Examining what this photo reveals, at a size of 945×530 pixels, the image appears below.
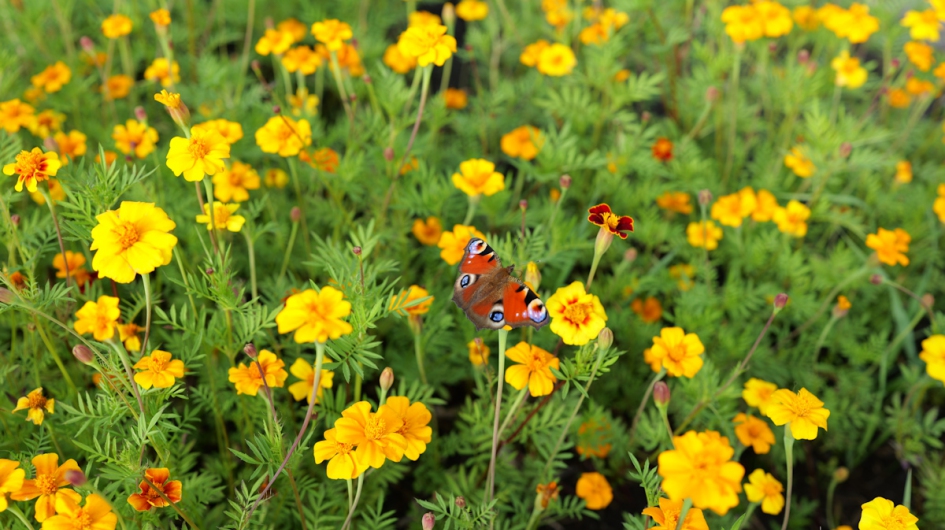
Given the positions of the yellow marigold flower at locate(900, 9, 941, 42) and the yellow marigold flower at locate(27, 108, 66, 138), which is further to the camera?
the yellow marigold flower at locate(900, 9, 941, 42)

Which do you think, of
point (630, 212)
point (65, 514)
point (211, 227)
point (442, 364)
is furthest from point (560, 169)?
point (65, 514)

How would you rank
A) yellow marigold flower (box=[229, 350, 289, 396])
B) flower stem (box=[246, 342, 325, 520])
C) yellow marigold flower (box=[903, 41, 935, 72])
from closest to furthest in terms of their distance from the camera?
1. flower stem (box=[246, 342, 325, 520])
2. yellow marigold flower (box=[229, 350, 289, 396])
3. yellow marigold flower (box=[903, 41, 935, 72])

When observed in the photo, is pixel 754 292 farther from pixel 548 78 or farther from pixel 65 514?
pixel 65 514

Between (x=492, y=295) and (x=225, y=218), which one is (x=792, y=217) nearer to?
(x=492, y=295)

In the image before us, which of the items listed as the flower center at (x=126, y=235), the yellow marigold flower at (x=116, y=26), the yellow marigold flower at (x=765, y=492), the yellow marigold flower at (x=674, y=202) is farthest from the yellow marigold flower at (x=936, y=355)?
the yellow marigold flower at (x=116, y=26)

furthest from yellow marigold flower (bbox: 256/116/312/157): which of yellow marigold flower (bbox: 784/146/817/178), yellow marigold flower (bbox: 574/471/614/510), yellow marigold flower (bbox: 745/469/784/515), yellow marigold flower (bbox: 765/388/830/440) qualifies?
yellow marigold flower (bbox: 784/146/817/178)

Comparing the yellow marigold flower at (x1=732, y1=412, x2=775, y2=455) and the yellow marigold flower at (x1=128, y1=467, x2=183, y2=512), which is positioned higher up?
the yellow marigold flower at (x1=128, y1=467, x2=183, y2=512)

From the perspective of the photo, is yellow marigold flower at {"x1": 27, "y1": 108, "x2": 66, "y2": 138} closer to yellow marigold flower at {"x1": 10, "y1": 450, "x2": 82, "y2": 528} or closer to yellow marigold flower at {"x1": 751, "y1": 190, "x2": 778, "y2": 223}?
yellow marigold flower at {"x1": 10, "y1": 450, "x2": 82, "y2": 528}

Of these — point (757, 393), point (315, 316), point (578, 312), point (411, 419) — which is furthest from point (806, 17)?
point (315, 316)
